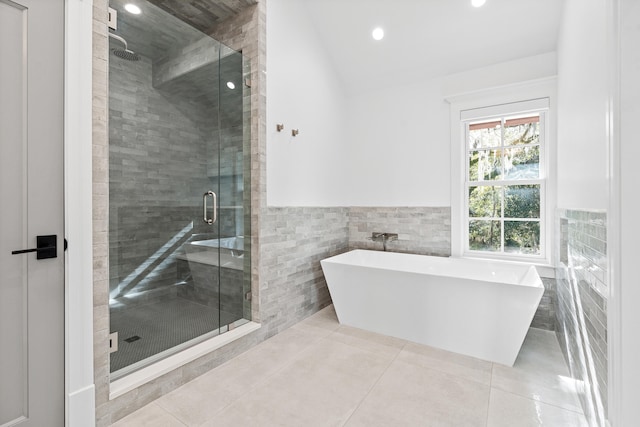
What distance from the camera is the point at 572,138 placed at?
2059mm

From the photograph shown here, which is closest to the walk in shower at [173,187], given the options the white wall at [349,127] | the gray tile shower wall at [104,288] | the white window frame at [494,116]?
the gray tile shower wall at [104,288]

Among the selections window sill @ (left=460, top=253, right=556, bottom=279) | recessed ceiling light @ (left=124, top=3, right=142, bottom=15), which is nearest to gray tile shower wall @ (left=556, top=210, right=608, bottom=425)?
window sill @ (left=460, top=253, right=556, bottom=279)

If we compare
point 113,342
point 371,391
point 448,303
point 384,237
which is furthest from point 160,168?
point 384,237

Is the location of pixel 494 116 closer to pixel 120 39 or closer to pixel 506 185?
pixel 506 185

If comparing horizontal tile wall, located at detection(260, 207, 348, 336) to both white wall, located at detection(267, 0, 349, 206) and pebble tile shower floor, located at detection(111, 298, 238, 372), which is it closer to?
white wall, located at detection(267, 0, 349, 206)

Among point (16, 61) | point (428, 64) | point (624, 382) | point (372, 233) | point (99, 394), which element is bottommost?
point (99, 394)

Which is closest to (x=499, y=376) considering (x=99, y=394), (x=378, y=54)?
(x=99, y=394)

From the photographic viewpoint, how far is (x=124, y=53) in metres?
1.87

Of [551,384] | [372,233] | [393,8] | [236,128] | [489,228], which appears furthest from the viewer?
[372,233]

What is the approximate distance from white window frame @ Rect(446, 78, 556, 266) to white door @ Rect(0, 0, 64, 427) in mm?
3320

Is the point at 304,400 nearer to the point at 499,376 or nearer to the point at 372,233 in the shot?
the point at 499,376

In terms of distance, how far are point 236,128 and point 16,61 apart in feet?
4.59

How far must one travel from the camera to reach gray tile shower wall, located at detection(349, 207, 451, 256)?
11.1 feet

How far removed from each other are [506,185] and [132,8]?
→ 3.57 meters
